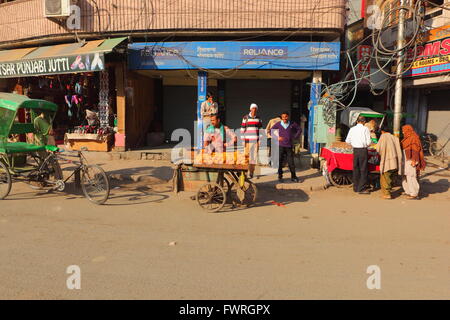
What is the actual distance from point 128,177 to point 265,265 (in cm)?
591

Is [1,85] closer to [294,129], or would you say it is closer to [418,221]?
[294,129]

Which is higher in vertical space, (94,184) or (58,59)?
(58,59)

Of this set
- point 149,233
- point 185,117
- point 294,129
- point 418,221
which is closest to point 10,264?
point 149,233

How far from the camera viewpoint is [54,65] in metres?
10.9

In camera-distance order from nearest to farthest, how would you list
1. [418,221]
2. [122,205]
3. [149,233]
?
[149,233] → [418,221] → [122,205]

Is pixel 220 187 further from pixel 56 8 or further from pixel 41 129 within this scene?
pixel 56 8

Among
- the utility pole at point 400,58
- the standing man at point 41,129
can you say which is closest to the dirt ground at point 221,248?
the standing man at point 41,129

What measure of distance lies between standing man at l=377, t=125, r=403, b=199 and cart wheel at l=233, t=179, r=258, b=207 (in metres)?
2.81

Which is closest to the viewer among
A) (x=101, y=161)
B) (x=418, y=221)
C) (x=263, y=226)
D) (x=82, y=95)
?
(x=263, y=226)

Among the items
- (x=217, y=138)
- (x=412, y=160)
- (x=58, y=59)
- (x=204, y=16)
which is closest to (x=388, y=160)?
(x=412, y=160)

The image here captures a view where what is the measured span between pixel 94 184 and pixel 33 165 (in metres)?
1.77

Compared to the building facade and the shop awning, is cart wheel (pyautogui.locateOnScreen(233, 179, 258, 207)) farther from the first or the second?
the shop awning

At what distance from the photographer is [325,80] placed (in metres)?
11.9

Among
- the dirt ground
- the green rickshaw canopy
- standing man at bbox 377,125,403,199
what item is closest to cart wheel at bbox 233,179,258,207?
the dirt ground
